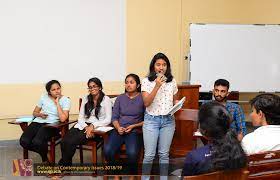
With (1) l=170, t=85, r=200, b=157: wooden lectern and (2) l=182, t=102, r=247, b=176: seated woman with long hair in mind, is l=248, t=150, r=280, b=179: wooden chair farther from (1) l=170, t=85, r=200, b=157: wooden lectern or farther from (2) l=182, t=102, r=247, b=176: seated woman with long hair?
(1) l=170, t=85, r=200, b=157: wooden lectern

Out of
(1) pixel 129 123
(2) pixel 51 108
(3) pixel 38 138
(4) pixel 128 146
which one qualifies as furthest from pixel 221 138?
(2) pixel 51 108

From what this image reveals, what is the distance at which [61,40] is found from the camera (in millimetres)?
4867

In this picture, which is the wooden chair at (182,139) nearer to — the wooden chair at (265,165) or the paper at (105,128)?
the paper at (105,128)

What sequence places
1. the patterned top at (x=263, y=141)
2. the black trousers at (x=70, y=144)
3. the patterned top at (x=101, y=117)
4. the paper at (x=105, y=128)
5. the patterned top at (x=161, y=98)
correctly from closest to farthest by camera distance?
the patterned top at (x=263, y=141) < the patterned top at (x=161, y=98) < the paper at (x=105, y=128) < the black trousers at (x=70, y=144) < the patterned top at (x=101, y=117)

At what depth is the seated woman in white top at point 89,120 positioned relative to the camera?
3.62 m

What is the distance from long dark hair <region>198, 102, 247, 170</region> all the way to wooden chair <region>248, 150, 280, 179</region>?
0.48 feet

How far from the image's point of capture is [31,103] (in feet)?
15.7

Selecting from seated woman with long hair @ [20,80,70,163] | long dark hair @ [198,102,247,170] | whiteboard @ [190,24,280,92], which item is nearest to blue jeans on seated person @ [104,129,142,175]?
seated woman with long hair @ [20,80,70,163]

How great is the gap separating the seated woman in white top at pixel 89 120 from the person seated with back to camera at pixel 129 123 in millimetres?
180

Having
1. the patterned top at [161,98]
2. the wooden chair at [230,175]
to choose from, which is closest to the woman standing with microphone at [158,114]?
the patterned top at [161,98]

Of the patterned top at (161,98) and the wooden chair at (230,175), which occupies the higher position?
the patterned top at (161,98)

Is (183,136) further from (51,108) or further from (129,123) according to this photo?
(51,108)

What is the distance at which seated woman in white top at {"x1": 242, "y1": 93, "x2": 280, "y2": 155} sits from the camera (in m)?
1.80

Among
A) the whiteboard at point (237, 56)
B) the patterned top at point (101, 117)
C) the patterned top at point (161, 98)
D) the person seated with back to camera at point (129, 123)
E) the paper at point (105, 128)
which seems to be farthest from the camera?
the whiteboard at point (237, 56)
